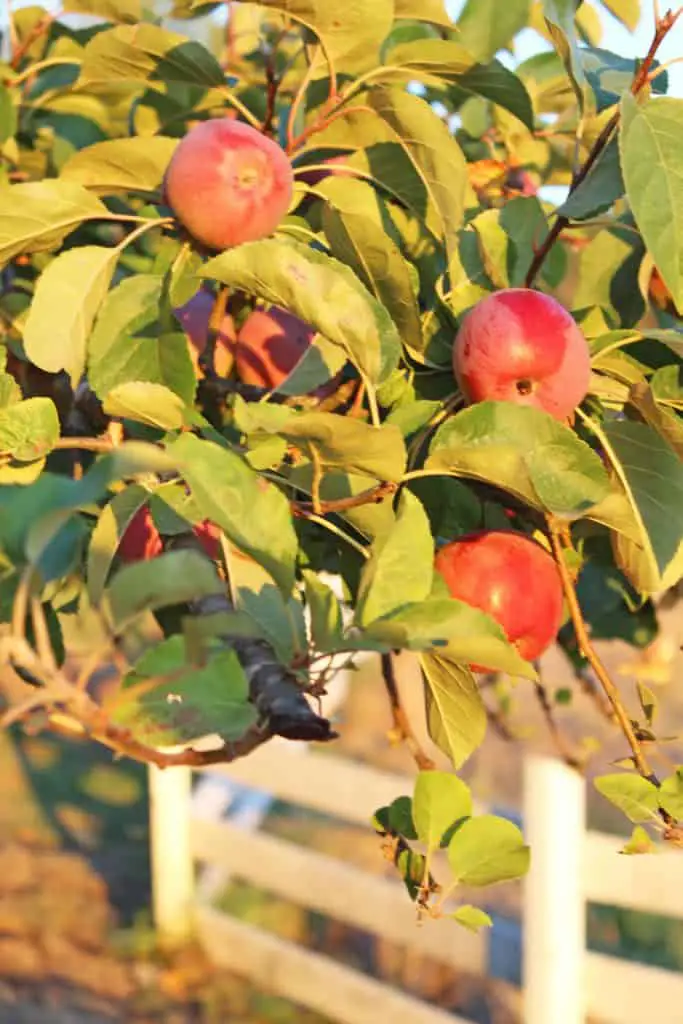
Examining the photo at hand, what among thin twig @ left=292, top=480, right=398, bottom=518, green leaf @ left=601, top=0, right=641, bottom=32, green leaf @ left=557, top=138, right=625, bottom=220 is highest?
green leaf @ left=601, top=0, right=641, bottom=32

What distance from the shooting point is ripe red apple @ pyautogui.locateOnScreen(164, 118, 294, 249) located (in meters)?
0.89

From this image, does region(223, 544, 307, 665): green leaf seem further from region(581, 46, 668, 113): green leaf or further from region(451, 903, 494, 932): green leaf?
region(581, 46, 668, 113): green leaf

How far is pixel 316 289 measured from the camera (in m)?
0.69

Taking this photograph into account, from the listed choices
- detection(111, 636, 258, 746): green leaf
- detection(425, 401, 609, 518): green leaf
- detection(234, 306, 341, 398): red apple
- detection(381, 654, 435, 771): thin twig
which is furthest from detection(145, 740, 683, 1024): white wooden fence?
detection(111, 636, 258, 746): green leaf

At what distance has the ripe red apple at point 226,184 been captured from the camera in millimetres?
890

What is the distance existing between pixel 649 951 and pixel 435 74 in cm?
417

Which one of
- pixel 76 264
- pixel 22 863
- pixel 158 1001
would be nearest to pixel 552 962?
pixel 158 1001

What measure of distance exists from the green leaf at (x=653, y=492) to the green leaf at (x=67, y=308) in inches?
16.1

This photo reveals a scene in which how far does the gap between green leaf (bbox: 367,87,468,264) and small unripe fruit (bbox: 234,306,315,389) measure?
175 millimetres

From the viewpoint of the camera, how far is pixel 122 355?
907mm

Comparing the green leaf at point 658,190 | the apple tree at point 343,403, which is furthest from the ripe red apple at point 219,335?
the green leaf at point 658,190

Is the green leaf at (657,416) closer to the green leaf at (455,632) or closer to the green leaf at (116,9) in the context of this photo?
the green leaf at (455,632)

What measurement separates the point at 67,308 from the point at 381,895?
3307 mm

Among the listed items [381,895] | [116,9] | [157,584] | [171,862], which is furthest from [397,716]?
[171,862]
